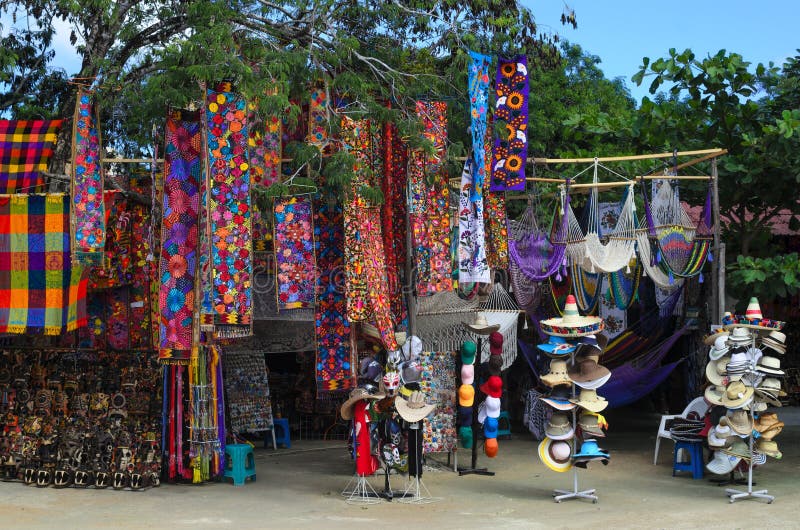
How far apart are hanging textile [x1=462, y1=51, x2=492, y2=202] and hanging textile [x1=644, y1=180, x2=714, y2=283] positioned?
1655 mm

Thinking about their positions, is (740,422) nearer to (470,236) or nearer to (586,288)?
(470,236)

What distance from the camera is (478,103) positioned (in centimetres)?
761

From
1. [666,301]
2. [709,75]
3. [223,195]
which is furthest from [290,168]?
[666,301]

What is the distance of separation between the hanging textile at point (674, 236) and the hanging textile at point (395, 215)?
213cm

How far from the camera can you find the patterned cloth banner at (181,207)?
23.6 feet

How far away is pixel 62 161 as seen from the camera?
8.06 m

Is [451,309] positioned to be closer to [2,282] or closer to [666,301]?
[666,301]

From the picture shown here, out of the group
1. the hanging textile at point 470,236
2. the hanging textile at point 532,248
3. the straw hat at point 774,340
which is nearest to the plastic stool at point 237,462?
the hanging textile at point 470,236

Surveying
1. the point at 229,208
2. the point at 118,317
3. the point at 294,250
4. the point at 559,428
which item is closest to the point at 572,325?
the point at 559,428

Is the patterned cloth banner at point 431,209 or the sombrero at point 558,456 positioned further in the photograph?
the patterned cloth banner at point 431,209

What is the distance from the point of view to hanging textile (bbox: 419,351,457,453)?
8484 mm

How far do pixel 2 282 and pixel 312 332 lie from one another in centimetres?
290

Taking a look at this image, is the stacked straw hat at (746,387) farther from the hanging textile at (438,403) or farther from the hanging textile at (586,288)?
the hanging textile at (586,288)

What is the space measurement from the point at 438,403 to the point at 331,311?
1.51 meters
